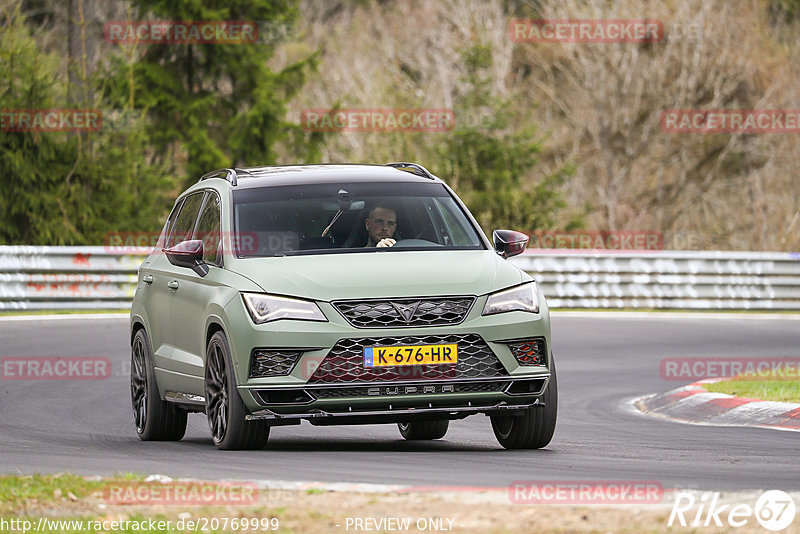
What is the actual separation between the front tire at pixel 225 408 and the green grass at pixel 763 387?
5.01 m

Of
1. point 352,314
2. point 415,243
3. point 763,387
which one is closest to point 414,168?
point 415,243

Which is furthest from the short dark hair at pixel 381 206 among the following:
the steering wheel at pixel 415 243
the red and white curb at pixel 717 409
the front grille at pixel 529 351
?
the red and white curb at pixel 717 409

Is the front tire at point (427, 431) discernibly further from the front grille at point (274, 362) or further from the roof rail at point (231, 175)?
the front grille at point (274, 362)

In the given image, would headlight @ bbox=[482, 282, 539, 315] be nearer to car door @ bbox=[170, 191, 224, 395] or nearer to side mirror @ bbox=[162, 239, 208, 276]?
car door @ bbox=[170, 191, 224, 395]

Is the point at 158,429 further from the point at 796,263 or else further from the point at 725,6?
the point at 725,6

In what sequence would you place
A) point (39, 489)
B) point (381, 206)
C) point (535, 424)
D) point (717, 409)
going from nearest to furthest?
point (39, 489) < point (535, 424) < point (381, 206) < point (717, 409)

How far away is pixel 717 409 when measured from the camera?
1252cm

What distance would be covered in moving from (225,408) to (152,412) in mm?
1801

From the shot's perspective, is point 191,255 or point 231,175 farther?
point 231,175

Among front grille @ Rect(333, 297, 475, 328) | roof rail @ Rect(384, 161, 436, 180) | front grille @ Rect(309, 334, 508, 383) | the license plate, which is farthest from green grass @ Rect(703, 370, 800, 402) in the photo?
front grille @ Rect(333, 297, 475, 328)

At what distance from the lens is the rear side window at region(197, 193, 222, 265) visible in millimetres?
9906

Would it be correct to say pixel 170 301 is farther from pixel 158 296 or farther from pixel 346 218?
pixel 346 218

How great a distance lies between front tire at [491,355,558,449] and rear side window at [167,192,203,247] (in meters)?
2.77

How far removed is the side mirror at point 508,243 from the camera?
32.5 ft
